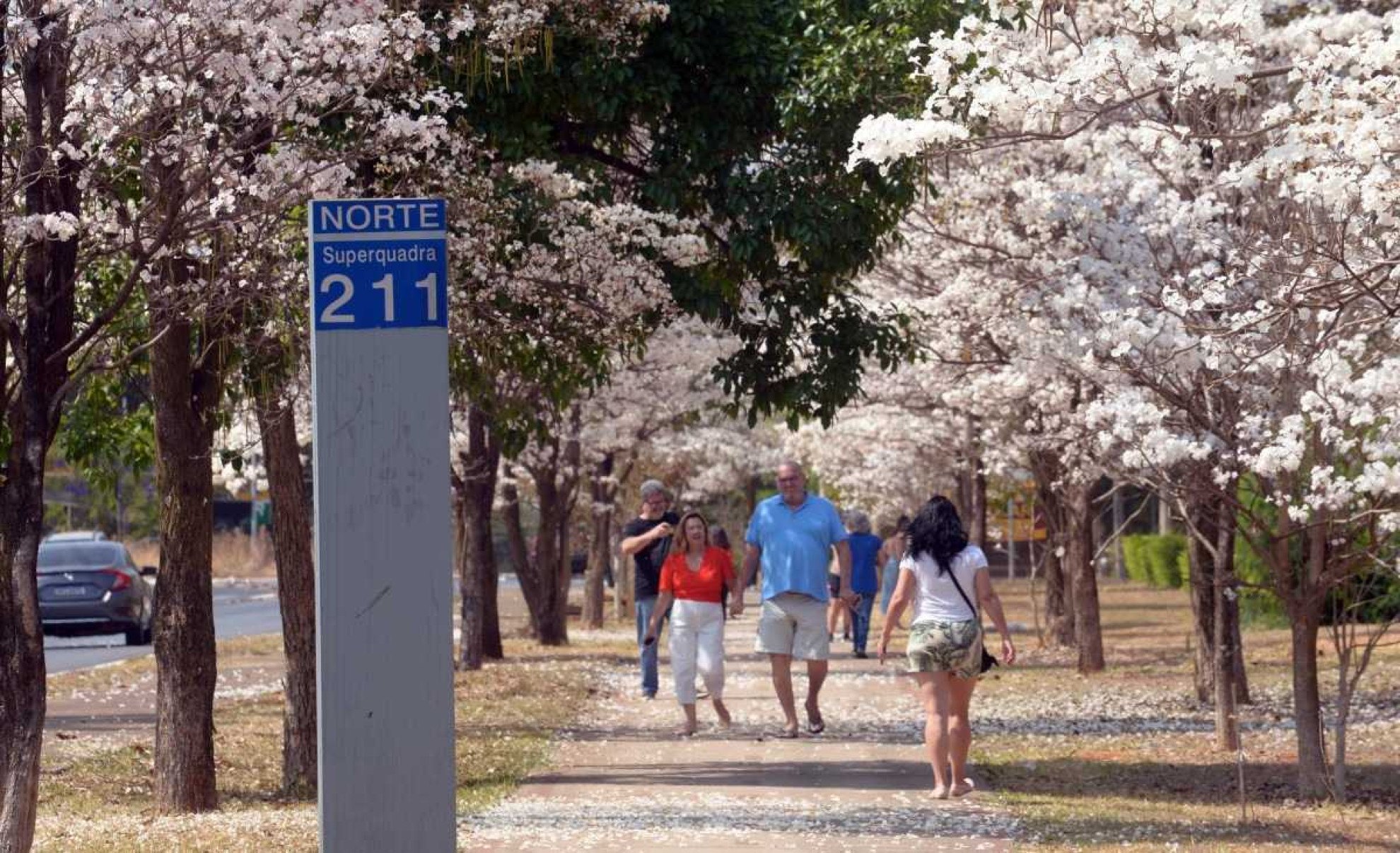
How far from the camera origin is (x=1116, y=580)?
54219mm

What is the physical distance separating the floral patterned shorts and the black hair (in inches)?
12.8

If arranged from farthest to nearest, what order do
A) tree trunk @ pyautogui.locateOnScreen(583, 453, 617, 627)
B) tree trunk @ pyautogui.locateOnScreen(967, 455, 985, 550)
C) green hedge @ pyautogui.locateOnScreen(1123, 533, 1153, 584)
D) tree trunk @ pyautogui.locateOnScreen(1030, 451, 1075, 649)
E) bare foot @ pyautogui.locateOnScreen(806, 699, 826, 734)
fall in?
green hedge @ pyautogui.locateOnScreen(1123, 533, 1153, 584) < tree trunk @ pyautogui.locateOnScreen(583, 453, 617, 627) < tree trunk @ pyautogui.locateOnScreen(967, 455, 985, 550) < tree trunk @ pyautogui.locateOnScreen(1030, 451, 1075, 649) < bare foot @ pyautogui.locateOnScreen(806, 699, 826, 734)

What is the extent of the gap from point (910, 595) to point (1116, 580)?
4378 centimetres

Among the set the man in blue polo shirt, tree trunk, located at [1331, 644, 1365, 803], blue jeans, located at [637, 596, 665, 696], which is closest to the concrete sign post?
tree trunk, located at [1331, 644, 1365, 803]

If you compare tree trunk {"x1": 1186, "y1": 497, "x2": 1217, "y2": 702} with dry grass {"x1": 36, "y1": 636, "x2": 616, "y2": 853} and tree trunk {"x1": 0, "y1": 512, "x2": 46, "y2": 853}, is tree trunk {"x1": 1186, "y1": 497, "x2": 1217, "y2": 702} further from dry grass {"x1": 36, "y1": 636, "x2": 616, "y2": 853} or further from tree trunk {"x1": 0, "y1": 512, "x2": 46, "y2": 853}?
tree trunk {"x1": 0, "y1": 512, "x2": 46, "y2": 853}

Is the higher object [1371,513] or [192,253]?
[192,253]

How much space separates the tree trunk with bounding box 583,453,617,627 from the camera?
34781 millimetres

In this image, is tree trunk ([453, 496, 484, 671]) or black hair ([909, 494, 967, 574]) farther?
tree trunk ([453, 496, 484, 671])

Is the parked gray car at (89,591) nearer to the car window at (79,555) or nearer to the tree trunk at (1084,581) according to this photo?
the car window at (79,555)

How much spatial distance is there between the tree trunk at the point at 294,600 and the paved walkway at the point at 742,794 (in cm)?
138

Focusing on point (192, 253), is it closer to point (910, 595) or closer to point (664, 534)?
point (910, 595)

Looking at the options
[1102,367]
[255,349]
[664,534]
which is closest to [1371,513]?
[1102,367]

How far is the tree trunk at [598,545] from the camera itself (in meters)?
34.8

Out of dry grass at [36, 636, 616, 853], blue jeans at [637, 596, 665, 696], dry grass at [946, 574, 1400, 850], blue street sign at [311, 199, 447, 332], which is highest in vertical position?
blue street sign at [311, 199, 447, 332]
